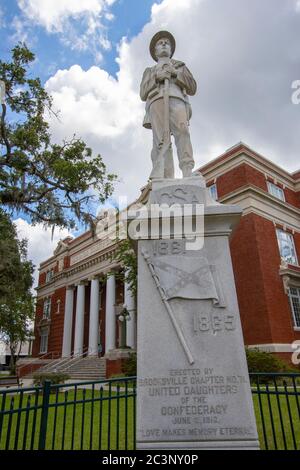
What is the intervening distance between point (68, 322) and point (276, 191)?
78.3 ft

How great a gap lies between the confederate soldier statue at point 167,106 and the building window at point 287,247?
1845cm

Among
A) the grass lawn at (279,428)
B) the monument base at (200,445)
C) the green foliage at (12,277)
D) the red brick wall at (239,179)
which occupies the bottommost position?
the grass lawn at (279,428)

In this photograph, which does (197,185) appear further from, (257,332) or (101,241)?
(101,241)

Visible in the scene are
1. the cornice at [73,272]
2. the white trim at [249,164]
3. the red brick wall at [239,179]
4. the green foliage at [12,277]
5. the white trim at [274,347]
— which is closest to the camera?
the green foliage at [12,277]

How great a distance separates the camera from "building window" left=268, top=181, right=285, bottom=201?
2364 centimetres

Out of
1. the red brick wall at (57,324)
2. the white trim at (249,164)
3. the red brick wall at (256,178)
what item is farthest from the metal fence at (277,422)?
the red brick wall at (57,324)

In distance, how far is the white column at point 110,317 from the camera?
26.6m

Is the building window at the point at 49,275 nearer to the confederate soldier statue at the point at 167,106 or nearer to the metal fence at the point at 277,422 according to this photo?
the metal fence at the point at 277,422

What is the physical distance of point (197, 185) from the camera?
4227mm

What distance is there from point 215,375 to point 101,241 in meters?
29.2

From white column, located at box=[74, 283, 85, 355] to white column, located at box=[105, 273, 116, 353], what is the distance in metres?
5.20

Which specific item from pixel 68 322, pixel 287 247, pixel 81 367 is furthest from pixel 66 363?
pixel 287 247
